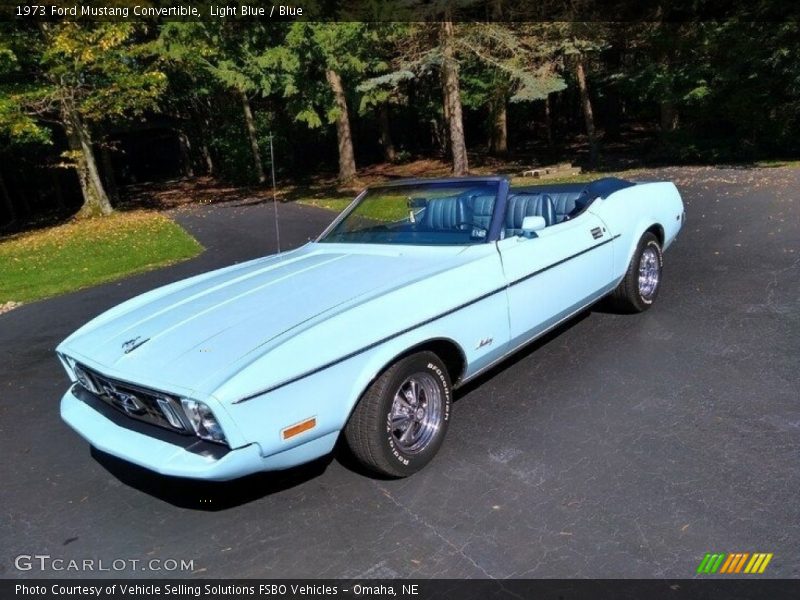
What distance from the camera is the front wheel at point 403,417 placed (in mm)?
2959

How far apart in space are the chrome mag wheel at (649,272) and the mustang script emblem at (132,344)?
13.4 ft

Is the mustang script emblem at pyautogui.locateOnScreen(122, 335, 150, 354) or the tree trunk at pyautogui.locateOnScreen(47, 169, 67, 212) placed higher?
the tree trunk at pyautogui.locateOnScreen(47, 169, 67, 212)

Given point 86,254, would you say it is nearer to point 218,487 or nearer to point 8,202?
point 218,487

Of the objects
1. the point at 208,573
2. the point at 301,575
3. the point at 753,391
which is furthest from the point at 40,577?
the point at 753,391

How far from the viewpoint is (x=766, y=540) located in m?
2.51

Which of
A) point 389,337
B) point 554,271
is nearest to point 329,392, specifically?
point 389,337

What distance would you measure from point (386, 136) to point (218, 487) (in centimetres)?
2952

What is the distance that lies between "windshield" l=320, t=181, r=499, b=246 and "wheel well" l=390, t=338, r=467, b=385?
0.81 meters

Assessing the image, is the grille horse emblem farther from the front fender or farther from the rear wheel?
the rear wheel

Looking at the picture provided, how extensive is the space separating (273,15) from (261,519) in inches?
763

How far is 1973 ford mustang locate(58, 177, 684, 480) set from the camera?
2623 mm

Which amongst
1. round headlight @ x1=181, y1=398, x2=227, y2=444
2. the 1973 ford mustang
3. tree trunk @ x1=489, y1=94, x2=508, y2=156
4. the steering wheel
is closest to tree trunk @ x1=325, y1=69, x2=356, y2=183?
tree trunk @ x1=489, y1=94, x2=508, y2=156

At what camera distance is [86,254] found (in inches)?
492
